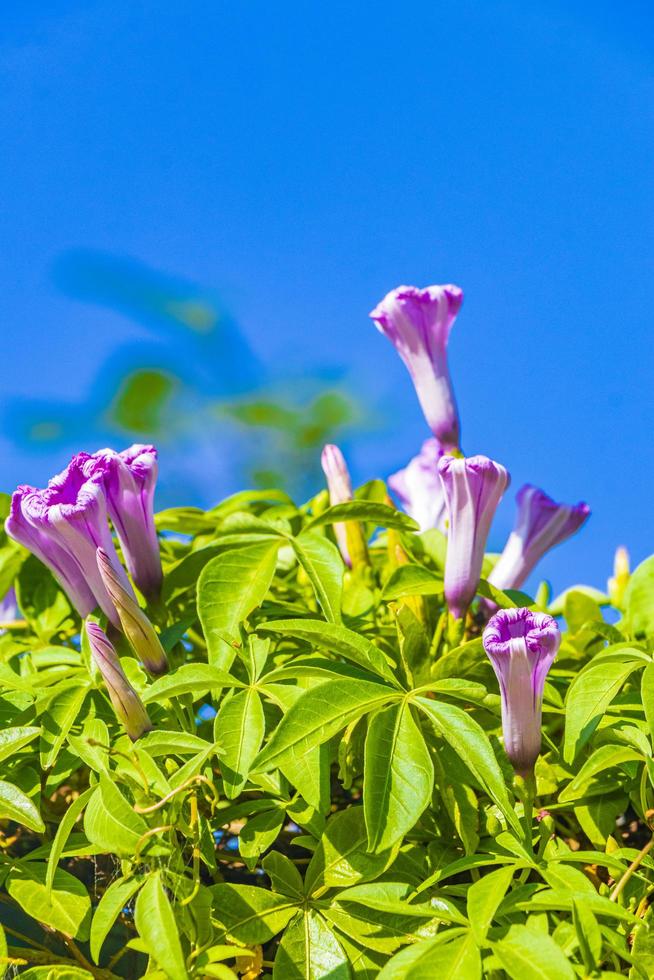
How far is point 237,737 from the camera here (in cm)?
81

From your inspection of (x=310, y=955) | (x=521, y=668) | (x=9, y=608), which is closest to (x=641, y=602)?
(x=521, y=668)

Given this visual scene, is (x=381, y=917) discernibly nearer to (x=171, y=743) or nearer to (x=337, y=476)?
(x=171, y=743)

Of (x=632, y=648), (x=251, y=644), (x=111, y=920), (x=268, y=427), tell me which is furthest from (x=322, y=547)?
(x=268, y=427)

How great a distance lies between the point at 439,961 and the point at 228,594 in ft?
1.22

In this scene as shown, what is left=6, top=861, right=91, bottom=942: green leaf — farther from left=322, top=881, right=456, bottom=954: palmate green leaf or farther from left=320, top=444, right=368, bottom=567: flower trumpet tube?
left=320, top=444, right=368, bottom=567: flower trumpet tube

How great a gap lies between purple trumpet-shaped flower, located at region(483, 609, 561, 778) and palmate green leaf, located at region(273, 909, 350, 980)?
0.21 m

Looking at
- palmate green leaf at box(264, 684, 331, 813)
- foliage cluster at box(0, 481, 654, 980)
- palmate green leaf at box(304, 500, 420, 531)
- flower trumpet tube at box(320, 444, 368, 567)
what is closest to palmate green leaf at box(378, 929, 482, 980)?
foliage cluster at box(0, 481, 654, 980)

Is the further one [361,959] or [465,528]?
[465,528]

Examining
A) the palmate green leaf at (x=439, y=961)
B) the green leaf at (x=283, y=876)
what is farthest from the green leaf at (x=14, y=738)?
the palmate green leaf at (x=439, y=961)

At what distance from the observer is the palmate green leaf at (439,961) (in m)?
0.67

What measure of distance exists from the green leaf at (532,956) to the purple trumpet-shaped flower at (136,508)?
19.4 inches

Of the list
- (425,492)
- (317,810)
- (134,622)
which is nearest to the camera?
(317,810)

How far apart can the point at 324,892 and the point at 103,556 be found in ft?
1.01

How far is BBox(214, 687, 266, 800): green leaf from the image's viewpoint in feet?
2.60
